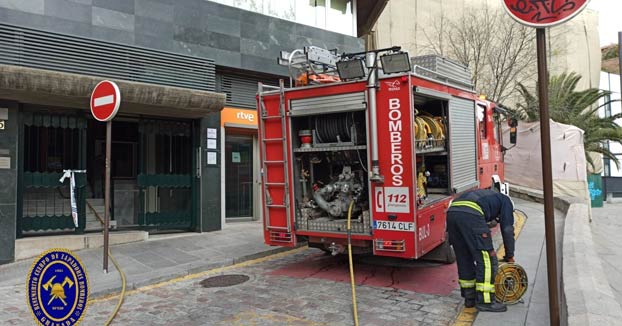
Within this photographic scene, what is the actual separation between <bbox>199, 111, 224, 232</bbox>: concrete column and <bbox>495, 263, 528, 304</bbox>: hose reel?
6.89 metres

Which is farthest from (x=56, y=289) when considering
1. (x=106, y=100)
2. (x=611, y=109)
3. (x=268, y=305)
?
(x=611, y=109)

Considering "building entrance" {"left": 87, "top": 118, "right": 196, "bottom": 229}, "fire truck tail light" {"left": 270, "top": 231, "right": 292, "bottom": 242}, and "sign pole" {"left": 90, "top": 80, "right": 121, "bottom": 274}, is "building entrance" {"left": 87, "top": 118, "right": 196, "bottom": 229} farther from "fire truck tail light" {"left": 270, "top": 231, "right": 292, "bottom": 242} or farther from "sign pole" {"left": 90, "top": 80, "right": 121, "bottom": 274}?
"fire truck tail light" {"left": 270, "top": 231, "right": 292, "bottom": 242}

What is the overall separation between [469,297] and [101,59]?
757cm

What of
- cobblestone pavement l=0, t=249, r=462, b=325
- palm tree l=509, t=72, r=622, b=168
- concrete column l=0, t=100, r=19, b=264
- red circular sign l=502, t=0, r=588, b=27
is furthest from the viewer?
palm tree l=509, t=72, r=622, b=168

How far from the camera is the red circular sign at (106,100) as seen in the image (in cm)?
631

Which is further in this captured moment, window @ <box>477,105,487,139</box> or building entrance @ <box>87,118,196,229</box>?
building entrance @ <box>87,118,196,229</box>

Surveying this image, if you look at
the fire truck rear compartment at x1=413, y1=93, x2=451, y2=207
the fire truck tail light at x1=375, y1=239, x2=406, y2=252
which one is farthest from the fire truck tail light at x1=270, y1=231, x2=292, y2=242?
the fire truck rear compartment at x1=413, y1=93, x2=451, y2=207

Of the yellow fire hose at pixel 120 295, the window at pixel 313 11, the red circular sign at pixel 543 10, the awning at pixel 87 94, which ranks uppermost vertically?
the window at pixel 313 11

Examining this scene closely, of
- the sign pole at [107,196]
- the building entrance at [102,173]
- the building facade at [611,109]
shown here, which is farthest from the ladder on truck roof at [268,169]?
the building facade at [611,109]

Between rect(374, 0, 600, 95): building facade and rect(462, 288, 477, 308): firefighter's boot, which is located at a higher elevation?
rect(374, 0, 600, 95): building facade

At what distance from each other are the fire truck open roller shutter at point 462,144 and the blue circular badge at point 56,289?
17.2 feet

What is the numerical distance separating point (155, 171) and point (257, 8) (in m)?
4.91

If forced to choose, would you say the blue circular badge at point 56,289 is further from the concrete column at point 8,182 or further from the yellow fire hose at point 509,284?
the concrete column at point 8,182

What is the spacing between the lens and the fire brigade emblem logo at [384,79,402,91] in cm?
549
